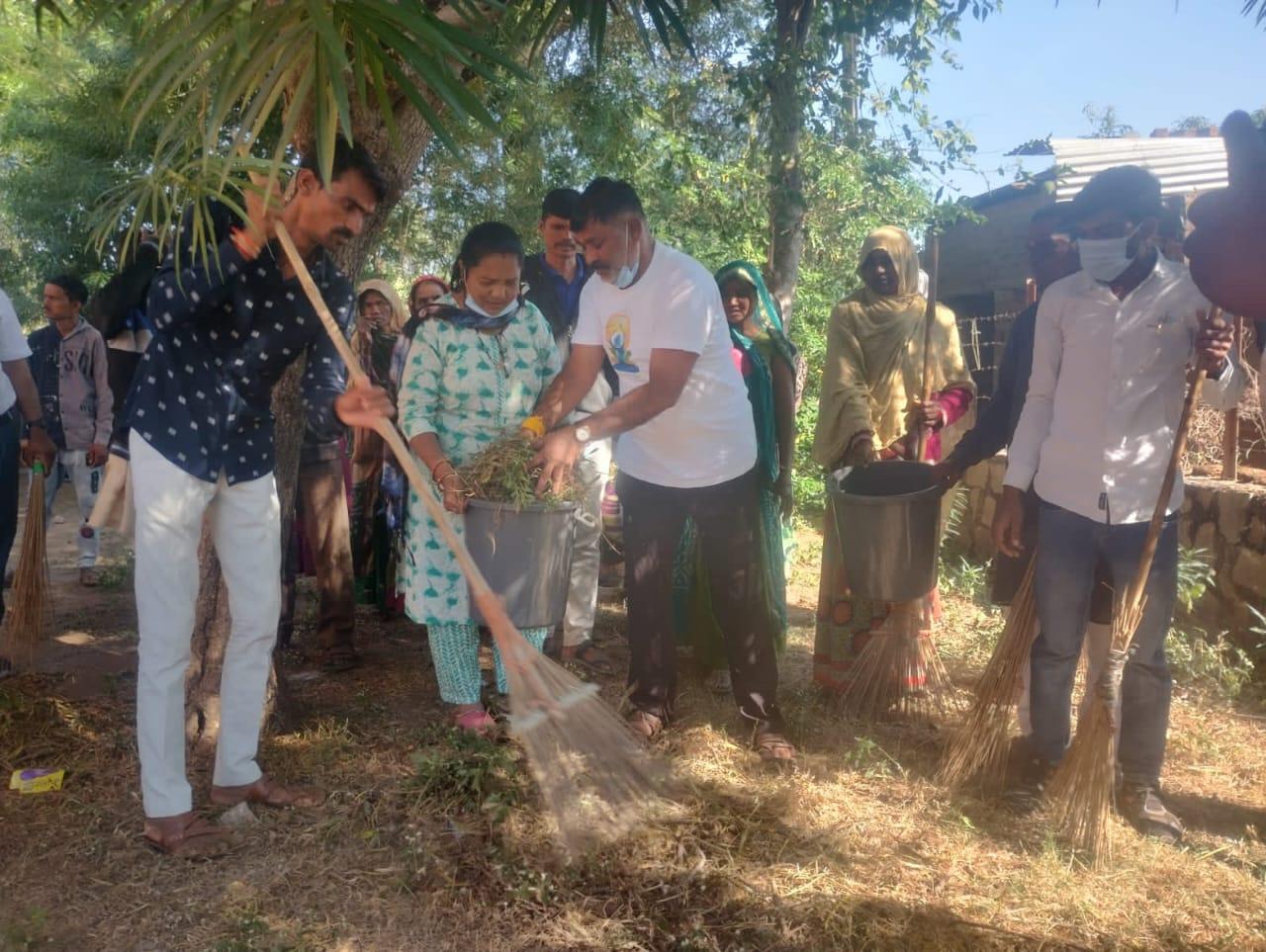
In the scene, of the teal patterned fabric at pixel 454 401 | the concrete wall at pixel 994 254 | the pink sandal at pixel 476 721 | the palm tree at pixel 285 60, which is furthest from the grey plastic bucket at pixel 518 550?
the concrete wall at pixel 994 254

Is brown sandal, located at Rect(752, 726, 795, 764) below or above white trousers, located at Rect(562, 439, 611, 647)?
below

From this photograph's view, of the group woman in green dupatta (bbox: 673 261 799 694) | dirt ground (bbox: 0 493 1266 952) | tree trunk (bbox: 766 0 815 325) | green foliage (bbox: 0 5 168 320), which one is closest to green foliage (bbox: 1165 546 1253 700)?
dirt ground (bbox: 0 493 1266 952)

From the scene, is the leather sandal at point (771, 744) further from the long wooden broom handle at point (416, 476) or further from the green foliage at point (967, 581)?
the green foliage at point (967, 581)

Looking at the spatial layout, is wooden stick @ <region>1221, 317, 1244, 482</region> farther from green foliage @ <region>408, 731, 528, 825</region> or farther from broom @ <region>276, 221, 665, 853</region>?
green foliage @ <region>408, 731, 528, 825</region>

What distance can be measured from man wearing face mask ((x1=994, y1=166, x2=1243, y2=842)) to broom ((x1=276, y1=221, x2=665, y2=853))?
1.45 metres

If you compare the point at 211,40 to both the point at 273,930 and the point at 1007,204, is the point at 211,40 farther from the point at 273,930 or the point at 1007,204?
the point at 1007,204

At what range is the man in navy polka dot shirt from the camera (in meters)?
2.78

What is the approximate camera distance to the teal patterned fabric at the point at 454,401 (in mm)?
3643

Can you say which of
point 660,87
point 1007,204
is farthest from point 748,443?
point 1007,204

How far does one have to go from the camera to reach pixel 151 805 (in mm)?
2898

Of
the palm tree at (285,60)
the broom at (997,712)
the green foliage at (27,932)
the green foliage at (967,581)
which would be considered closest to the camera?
the palm tree at (285,60)

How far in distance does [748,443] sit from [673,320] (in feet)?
1.88

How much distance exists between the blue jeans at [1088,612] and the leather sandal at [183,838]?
2625 millimetres

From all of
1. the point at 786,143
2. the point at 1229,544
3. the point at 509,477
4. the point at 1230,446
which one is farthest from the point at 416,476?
the point at 1230,446
